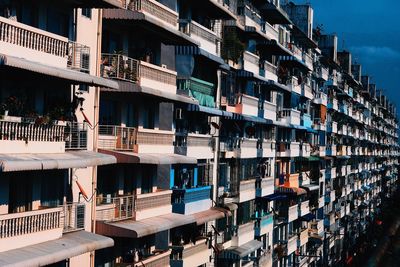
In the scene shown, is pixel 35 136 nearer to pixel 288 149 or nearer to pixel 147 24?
pixel 147 24

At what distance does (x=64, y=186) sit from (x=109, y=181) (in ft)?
13.4

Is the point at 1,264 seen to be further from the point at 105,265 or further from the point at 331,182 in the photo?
the point at 331,182

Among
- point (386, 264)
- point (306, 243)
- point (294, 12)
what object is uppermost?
point (294, 12)

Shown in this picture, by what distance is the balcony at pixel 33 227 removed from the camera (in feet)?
59.3

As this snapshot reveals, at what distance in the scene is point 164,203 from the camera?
96.9 feet

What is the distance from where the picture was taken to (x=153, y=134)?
27.9 meters

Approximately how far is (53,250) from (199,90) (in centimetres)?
1666

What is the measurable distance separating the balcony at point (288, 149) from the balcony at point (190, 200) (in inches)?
765

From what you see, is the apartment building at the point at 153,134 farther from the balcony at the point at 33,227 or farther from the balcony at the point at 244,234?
the balcony at the point at 244,234

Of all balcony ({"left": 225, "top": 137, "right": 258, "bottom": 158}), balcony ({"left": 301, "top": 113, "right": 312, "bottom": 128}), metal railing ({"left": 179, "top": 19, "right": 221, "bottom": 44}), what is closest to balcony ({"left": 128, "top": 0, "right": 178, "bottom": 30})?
metal railing ({"left": 179, "top": 19, "right": 221, "bottom": 44})

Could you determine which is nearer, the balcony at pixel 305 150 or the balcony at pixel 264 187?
the balcony at pixel 264 187

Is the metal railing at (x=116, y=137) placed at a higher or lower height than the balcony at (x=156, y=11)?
lower

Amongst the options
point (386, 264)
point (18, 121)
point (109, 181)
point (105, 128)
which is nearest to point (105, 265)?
point (109, 181)

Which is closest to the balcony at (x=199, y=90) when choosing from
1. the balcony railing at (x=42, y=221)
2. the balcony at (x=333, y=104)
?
the balcony railing at (x=42, y=221)
